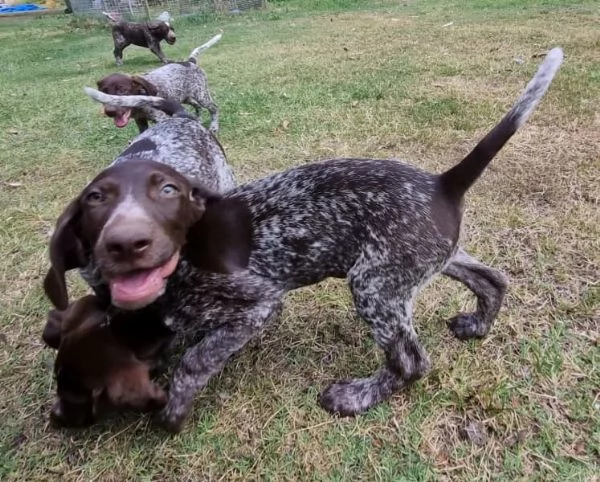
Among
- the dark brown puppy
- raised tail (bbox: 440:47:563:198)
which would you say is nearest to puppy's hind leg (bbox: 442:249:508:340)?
raised tail (bbox: 440:47:563:198)

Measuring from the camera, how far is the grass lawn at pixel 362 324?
7.79 feet

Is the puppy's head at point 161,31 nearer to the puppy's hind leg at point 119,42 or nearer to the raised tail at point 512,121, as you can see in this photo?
the puppy's hind leg at point 119,42

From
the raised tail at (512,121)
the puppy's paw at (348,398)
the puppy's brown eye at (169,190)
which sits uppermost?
the raised tail at (512,121)

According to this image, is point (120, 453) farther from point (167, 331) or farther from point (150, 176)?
point (150, 176)

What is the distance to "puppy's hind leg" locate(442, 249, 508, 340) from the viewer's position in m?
2.77

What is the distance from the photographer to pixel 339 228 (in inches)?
97.9

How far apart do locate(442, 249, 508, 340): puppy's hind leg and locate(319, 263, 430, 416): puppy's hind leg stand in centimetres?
45

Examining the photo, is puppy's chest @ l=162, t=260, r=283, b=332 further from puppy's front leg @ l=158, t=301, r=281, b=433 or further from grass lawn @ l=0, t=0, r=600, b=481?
grass lawn @ l=0, t=0, r=600, b=481

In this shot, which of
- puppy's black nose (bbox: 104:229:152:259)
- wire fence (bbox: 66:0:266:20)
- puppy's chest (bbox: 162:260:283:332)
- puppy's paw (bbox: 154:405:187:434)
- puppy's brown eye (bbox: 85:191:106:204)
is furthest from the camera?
wire fence (bbox: 66:0:266:20)

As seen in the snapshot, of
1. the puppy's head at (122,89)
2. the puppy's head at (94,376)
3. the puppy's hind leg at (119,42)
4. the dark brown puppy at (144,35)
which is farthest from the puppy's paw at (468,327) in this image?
the puppy's hind leg at (119,42)

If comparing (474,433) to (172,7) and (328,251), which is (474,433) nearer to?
(328,251)

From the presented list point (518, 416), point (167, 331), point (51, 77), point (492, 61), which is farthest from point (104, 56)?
point (518, 416)

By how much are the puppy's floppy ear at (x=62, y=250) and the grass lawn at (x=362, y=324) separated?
2.28ft

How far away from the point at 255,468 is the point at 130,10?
1590 cm
